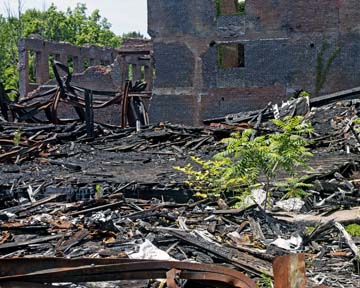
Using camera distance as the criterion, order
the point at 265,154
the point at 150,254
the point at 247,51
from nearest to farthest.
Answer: the point at 150,254 < the point at 265,154 < the point at 247,51

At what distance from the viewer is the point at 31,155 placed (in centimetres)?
1379

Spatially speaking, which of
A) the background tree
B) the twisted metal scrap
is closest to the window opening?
the twisted metal scrap

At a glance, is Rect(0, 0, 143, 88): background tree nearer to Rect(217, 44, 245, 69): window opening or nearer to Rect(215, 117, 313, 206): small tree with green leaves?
Rect(217, 44, 245, 69): window opening

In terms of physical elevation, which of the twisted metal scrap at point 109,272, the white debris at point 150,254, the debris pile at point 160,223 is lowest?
the debris pile at point 160,223

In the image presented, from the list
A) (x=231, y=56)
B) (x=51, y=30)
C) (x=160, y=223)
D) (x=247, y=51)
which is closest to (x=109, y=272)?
(x=160, y=223)

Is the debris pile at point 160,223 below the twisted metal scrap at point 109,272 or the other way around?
below

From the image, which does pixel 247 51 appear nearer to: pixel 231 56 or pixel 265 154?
pixel 231 56

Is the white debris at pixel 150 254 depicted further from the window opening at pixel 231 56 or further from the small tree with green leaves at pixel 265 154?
the window opening at pixel 231 56

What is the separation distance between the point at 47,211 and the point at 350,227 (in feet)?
12.2

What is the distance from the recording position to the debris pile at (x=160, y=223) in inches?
172

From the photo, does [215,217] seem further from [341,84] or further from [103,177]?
[341,84]

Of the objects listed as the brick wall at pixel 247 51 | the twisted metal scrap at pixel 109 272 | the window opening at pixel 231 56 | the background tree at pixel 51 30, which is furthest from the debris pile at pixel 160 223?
the background tree at pixel 51 30

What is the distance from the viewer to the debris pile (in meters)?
4.38

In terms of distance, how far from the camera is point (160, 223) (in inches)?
261
